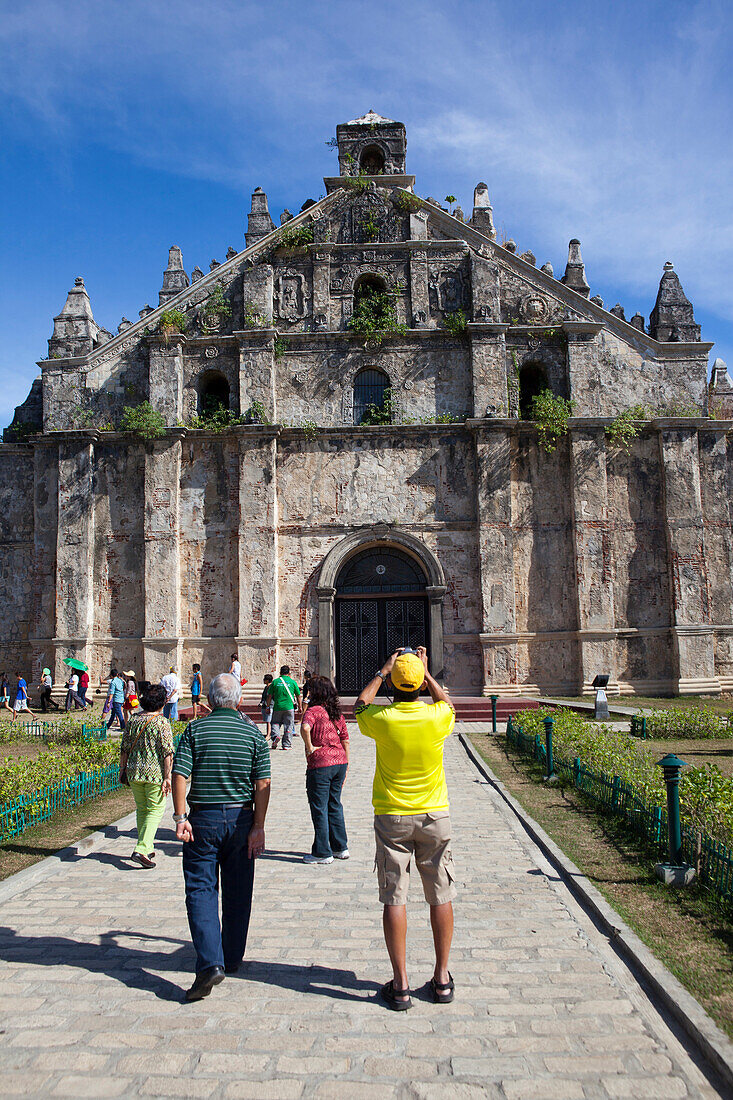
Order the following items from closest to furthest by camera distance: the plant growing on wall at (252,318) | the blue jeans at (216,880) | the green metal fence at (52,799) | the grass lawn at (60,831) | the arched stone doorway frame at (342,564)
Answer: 1. the blue jeans at (216,880)
2. the grass lawn at (60,831)
3. the green metal fence at (52,799)
4. the arched stone doorway frame at (342,564)
5. the plant growing on wall at (252,318)

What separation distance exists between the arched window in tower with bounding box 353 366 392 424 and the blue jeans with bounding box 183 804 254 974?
17.9m

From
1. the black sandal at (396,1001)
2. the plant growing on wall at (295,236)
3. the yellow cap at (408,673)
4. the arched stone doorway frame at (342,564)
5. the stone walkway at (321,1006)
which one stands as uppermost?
the plant growing on wall at (295,236)

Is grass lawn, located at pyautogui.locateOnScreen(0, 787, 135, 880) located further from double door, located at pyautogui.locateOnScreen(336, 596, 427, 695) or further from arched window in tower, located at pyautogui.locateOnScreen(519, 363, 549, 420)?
arched window in tower, located at pyautogui.locateOnScreen(519, 363, 549, 420)

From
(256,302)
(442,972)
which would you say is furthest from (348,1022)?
(256,302)

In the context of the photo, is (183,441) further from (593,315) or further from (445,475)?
(593,315)

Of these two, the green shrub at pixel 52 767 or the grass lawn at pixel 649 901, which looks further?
the green shrub at pixel 52 767

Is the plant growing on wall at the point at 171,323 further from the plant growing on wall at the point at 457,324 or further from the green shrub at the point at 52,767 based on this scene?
the green shrub at the point at 52,767

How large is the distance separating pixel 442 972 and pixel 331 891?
2.32 m

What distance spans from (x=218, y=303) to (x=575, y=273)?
10400 millimetres

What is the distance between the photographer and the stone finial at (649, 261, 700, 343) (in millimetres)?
22656

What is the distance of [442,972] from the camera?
15.4 feet

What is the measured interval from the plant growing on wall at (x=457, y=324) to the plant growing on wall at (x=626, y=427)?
4.77m

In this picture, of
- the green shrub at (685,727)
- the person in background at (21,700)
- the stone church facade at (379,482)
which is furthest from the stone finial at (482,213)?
the person in background at (21,700)

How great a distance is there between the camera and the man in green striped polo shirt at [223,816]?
5020mm
